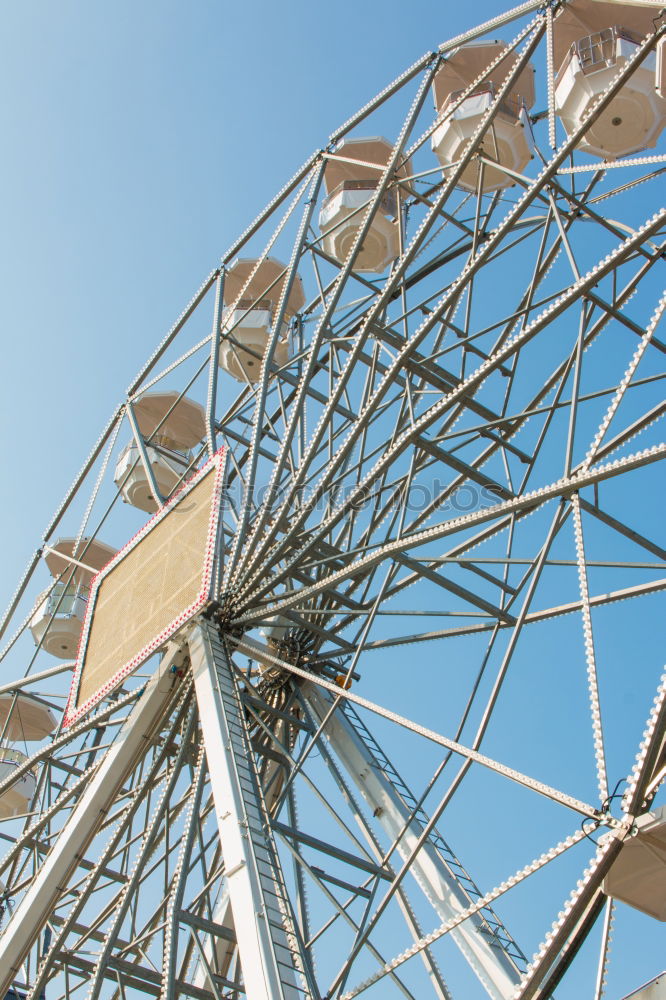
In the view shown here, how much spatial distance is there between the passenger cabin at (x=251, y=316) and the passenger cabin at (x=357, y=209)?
5.03ft

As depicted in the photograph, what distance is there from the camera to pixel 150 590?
1443cm

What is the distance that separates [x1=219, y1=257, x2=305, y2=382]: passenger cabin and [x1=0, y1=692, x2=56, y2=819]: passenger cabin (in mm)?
7259

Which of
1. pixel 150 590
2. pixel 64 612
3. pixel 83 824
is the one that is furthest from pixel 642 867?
pixel 64 612

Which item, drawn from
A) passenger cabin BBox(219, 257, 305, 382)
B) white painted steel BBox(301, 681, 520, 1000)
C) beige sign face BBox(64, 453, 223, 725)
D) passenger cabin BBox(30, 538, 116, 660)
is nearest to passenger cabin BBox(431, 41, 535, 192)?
passenger cabin BBox(219, 257, 305, 382)

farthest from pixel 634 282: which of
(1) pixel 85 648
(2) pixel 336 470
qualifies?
(1) pixel 85 648

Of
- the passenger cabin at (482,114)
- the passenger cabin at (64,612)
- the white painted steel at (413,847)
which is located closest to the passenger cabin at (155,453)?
the passenger cabin at (64,612)

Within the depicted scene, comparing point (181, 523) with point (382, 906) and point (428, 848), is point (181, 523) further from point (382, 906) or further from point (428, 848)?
point (382, 906)

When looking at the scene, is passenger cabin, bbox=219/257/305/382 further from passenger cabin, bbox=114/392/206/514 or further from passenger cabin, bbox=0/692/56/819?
passenger cabin, bbox=0/692/56/819

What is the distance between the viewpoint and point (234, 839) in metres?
9.66

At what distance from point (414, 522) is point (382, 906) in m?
5.19

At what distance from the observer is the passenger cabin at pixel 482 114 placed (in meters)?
13.3

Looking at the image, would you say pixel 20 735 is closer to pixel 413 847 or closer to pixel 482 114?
pixel 413 847

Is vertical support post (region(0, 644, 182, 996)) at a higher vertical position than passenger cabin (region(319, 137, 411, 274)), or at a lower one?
lower

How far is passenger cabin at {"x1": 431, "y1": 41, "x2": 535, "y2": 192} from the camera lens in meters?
13.3
